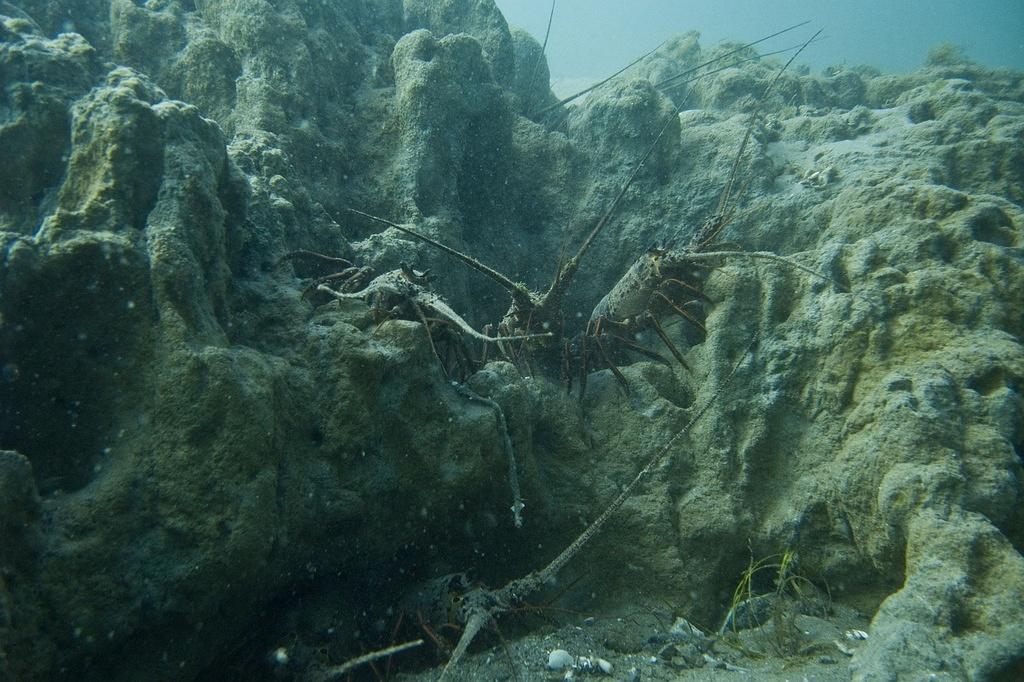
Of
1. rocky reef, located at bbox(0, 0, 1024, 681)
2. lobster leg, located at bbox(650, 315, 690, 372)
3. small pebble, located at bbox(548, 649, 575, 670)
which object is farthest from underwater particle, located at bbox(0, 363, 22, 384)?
lobster leg, located at bbox(650, 315, 690, 372)

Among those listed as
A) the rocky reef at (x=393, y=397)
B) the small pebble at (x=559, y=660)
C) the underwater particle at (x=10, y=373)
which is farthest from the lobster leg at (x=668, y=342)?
the underwater particle at (x=10, y=373)

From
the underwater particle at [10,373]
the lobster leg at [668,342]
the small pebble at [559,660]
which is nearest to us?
the underwater particle at [10,373]

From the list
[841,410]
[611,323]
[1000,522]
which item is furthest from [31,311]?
[1000,522]

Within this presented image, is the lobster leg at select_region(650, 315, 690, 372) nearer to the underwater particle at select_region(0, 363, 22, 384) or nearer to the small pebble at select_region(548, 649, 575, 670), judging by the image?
the small pebble at select_region(548, 649, 575, 670)

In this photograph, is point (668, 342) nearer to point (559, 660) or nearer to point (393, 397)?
point (393, 397)

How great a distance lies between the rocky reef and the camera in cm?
214

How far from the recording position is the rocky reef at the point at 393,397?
214 cm

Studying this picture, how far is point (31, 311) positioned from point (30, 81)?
1345 mm

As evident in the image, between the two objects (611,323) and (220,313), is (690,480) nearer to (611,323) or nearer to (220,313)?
(611,323)

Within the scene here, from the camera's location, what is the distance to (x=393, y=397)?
2.85 m

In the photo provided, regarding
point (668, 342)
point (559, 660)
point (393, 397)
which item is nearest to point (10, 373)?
point (393, 397)

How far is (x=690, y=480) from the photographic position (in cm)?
343

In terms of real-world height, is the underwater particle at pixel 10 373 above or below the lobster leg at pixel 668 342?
below

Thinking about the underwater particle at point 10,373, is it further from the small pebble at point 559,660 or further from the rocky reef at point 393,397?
the small pebble at point 559,660
